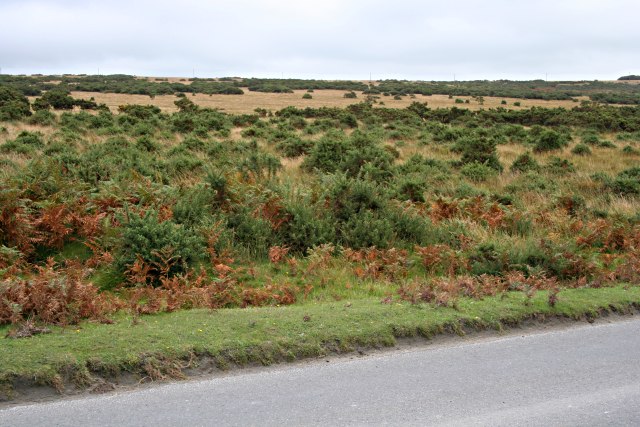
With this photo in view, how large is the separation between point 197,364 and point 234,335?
55 cm

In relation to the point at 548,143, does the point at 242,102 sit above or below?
above

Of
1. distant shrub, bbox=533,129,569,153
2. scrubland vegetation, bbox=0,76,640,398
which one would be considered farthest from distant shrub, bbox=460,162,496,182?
distant shrub, bbox=533,129,569,153

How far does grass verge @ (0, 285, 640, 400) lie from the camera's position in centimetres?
499

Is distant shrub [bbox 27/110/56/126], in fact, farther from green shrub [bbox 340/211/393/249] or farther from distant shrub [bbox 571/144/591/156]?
distant shrub [bbox 571/144/591/156]

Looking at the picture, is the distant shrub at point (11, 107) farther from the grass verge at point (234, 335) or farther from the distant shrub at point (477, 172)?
the grass verge at point (234, 335)

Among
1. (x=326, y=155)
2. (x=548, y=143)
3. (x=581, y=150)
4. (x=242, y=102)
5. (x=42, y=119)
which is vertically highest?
(x=242, y=102)

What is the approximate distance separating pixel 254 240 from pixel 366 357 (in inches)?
160

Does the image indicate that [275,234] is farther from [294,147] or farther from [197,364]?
[294,147]

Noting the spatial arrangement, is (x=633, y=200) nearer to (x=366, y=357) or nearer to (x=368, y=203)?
(x=368, y=203)

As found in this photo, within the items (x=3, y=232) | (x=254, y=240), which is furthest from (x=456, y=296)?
(x=3, y=232)


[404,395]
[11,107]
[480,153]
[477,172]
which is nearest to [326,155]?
[477,172]

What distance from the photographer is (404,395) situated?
16.0 ft

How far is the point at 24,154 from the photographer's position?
1681cm

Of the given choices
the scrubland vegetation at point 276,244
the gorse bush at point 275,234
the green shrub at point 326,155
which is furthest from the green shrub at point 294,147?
the scrubland vegetation at point 276,244
